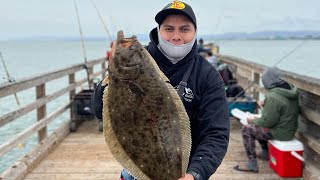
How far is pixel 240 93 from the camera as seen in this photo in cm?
831

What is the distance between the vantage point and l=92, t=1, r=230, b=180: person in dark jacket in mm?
2158

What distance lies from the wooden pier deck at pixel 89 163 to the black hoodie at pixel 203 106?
10.4 ft

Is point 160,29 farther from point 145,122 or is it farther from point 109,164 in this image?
point 109,164

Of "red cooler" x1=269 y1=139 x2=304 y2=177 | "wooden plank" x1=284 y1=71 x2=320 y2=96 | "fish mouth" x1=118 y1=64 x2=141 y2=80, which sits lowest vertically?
"red cooler" x1=269 y1=139 x2=304 y2=177

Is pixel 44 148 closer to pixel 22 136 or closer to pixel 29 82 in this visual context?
pixel 22 136

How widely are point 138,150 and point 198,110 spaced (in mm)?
438

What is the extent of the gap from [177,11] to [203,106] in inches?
20.8

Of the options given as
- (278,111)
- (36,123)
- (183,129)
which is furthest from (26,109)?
(183,129)

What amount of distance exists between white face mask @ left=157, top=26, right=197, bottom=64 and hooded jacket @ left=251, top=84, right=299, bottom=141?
3.20 metres

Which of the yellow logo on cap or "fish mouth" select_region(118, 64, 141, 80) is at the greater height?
the yellow logo on cap

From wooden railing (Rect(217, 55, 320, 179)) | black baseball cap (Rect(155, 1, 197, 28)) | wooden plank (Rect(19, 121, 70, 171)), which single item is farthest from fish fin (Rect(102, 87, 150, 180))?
wooden plank (Rect(19, 121, 70, 171))

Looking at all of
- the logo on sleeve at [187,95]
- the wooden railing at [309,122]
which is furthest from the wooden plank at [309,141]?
the logo on sleeve at [187,95]

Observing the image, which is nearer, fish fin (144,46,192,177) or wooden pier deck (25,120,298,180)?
fish fin (144,46,192,177)

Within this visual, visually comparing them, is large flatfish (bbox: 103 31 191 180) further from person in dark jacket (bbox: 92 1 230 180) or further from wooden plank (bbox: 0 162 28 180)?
wooden plank (bbox: 0 162 28 180)
